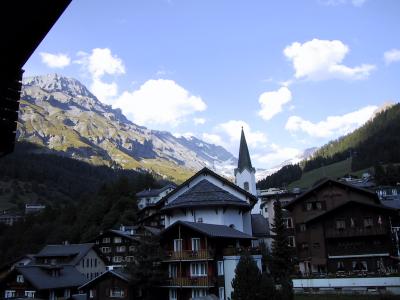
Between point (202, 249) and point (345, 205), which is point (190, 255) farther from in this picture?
point (345, 205)

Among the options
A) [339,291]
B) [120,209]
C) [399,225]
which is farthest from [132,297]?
[120,209]

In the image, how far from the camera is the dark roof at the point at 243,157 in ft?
263

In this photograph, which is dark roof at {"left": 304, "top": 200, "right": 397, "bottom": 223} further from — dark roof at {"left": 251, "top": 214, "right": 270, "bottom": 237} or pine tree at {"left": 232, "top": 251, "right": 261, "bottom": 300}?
pine tree at {"left": 232, "top": 251, "right": 261, "bottom": 300}

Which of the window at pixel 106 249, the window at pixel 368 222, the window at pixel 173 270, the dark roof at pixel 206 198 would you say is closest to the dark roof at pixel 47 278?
the window at pixel 106 249

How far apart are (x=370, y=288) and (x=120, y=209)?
7597cm

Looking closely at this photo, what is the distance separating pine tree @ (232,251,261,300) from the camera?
76.5ft

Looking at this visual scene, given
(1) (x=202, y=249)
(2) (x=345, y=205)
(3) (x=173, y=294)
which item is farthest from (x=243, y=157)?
(3) (x=173, y=294)

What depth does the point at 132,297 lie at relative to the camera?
41.3 metres

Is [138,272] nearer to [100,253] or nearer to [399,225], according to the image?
[399,225]

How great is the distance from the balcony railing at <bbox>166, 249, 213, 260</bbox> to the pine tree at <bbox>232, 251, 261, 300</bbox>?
34.6 ft

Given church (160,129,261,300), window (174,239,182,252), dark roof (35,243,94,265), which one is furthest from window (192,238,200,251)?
dark roof (35,243,94,265)

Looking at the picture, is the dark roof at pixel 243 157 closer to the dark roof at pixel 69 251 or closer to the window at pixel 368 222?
the dark roof at pixel 69 251

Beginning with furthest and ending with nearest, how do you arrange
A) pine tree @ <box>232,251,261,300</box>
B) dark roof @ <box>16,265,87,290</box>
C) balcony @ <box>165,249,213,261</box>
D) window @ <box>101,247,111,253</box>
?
window @ <box>101,247,111,253</box>
dark roof @ <box>16,265,87,290</box>
balcony @ <box>165,249,213,261</box>
pine tree @ <box>232,251,261,300</box>

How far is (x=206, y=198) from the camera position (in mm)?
44688
